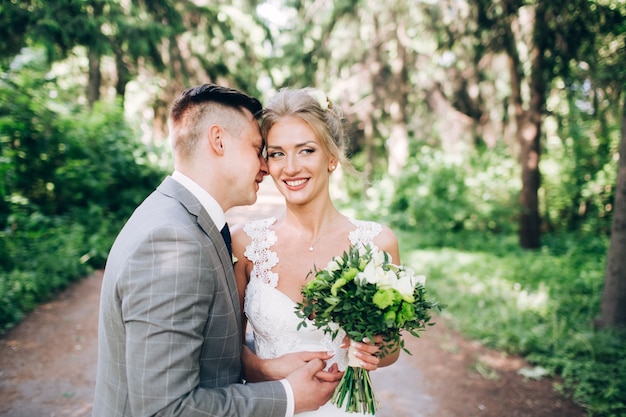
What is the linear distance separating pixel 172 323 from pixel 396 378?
429 centimetres

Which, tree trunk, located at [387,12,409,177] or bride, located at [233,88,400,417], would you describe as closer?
bride, located at [233,88,400,417]

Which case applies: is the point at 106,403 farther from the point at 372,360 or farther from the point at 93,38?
the point at 93,38

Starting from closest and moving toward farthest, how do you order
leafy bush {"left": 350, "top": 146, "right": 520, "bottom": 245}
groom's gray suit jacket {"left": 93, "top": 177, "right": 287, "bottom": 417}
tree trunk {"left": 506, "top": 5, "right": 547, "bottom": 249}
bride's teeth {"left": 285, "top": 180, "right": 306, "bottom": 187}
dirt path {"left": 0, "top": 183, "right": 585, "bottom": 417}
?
groom's gray suit jacket {"left": 93, "top": 177, "right": 287, "bottom": 417}, bride's teeth {"left": 285, "top": 180, "right": 306, "bottom": 187}, dirt path {"left": 0, "top": 183, "right": 585, "bottom": 417}, tree trunk {"left": 506, "top": 5, "right": 547, "bottom": 249}, leafy bush {"left": 350, "top": 146, "right": 520, "bottom": 245}

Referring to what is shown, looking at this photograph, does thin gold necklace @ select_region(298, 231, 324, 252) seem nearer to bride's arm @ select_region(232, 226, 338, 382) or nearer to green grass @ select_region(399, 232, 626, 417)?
bride's arm @ select_region(232, 226, 338, 382)

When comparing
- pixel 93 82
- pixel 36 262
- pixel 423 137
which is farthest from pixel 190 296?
pixel 423 137

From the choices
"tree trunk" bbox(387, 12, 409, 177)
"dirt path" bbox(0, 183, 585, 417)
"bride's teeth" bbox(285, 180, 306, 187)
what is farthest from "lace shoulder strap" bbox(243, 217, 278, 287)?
"tree trunk" bbox(387, 12, 409, 177)

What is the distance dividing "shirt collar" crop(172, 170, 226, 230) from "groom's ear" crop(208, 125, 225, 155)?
179mm

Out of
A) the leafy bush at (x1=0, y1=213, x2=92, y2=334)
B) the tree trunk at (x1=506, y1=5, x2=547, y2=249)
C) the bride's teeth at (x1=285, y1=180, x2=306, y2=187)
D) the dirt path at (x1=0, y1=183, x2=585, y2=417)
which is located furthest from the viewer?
the tree trunk at (x1=506, y1=5, x2=547, y2=249)

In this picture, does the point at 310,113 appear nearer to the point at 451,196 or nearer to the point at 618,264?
the point at 618,264

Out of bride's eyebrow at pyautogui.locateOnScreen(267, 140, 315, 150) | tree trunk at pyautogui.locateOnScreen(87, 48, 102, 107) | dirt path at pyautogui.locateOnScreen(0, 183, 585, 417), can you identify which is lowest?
dirt path at pyautogui.locateOnScreen(0, 183, 585, 417)

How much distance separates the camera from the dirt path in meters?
4.30

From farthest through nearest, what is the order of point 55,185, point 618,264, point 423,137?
point 423,137 → point 55,185 → point 618,264

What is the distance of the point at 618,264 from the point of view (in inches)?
217

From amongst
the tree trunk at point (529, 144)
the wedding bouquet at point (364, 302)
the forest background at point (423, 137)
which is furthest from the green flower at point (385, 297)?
the tree trunk at point (529, 144)
